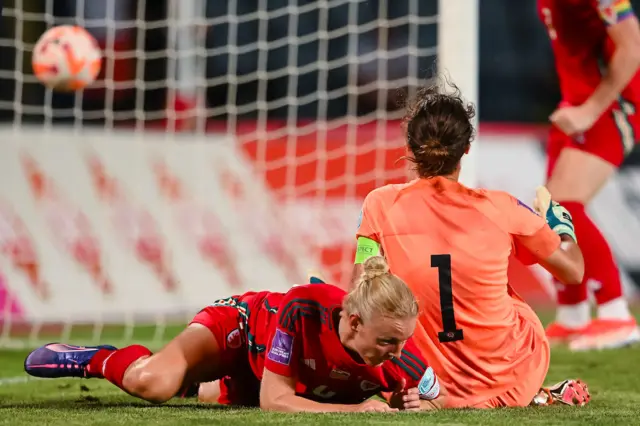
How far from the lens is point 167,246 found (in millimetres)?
7750

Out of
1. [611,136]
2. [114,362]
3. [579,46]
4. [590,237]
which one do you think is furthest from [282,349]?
[579,46]

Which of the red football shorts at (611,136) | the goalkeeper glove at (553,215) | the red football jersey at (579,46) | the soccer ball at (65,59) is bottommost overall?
the goalkeeper glove at (553,215)

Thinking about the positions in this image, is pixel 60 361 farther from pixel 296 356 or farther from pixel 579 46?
pixel 579 46

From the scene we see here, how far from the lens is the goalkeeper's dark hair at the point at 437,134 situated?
3.26 meters

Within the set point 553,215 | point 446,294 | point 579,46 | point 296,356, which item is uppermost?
point 579,46

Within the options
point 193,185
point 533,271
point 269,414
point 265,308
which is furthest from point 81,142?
point 269,414

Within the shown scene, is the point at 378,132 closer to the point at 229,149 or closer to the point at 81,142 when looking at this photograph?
the point at 229,149

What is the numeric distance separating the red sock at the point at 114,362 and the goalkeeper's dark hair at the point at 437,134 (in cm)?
109

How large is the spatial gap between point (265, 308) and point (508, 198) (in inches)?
34.1

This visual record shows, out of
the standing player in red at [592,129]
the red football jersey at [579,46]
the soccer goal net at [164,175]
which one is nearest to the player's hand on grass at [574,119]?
the standing player in red at [592,129]

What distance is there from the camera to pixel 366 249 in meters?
3.31

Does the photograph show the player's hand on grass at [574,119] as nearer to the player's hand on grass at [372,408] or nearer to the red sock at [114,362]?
the player's hand on grass at [372,408]

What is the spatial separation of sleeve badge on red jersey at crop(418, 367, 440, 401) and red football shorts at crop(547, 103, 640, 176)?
258 cm

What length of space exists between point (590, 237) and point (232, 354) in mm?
2638
